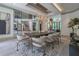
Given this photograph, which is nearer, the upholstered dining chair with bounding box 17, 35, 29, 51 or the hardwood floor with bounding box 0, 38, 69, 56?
the hardwood floor with bounding box 0, 38, 69, 56

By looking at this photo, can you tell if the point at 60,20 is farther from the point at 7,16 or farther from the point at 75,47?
the point at 7,16

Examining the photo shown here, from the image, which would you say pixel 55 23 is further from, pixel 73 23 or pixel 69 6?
pixel 69 6

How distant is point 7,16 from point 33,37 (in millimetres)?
916

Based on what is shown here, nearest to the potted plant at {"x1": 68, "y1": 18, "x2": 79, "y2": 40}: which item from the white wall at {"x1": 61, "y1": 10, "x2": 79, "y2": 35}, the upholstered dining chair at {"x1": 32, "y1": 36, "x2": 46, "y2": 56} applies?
the white wall at {"x1": 61, "y1": 10, "x2": 79, "y2": 35}

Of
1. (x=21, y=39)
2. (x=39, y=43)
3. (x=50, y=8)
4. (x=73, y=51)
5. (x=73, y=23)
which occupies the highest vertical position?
(x=50, y=8)

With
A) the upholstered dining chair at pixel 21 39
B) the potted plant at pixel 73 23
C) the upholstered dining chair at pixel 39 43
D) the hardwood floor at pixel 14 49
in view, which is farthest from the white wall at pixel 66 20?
the upholstered dining chair at pixel 21 39

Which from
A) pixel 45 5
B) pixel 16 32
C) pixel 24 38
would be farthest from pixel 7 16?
pixel 45 5

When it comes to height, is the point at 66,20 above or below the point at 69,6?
below

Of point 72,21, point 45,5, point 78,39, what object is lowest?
point 78,39

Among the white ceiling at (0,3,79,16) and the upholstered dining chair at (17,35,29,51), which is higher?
the white ceiling at (0,3,79,16)

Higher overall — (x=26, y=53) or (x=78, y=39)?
(x=78, y=39)

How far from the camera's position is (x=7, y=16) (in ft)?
12.1

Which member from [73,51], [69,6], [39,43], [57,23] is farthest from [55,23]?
[73,51]

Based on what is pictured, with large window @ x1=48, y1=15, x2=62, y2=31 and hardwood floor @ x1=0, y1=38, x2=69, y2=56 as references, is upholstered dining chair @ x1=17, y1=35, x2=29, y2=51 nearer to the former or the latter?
hardwood floor @ x1=0, y1=38, x2=69, y2=56
